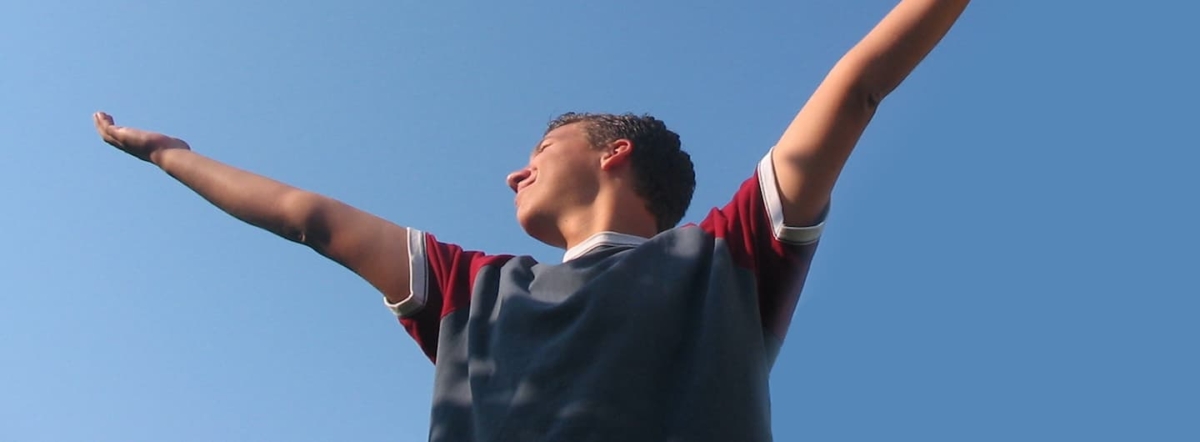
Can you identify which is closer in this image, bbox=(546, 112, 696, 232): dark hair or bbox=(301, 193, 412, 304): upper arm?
bbox=(301, 193, 412, 304): upper arm

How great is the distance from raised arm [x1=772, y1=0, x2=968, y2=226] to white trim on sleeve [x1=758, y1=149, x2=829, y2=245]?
0.03 metres

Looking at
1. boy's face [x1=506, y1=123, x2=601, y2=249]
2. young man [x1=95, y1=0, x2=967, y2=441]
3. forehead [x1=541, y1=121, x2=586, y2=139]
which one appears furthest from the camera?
forehead [x1=541, y1=121, x2=586, y2=139]

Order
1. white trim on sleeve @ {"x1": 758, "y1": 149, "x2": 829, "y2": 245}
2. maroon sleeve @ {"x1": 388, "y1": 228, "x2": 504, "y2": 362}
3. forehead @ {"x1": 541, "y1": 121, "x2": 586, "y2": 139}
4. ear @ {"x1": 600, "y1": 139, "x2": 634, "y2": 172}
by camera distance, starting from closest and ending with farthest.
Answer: white trim on sleeve @ {"x1": 758, "y1": 149, "x2": 829, "y2": 245} < maroon sleeve @ {"x1": 388, "y1": 228, "x2": 504, "y2": 362} < ear @ {"x1": 600, "y1": 139, "x2": 634, "y2": 172} < forehead @ {"x1": 541, "y1": 121, "x2": 586, "y2": 139}

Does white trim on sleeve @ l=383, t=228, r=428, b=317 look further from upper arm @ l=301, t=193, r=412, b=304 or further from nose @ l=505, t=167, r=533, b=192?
nose @ l=505, t=167, r=533, b=192

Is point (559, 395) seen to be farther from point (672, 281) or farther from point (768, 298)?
point (768, 298)

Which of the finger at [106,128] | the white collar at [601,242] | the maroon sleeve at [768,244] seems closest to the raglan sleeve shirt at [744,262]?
the maroon sleeve at [768,244]

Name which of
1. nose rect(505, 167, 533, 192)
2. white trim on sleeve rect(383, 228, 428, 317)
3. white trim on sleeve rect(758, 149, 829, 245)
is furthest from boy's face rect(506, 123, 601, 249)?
white trim on sleeve rect(758, 149, 829, 245)

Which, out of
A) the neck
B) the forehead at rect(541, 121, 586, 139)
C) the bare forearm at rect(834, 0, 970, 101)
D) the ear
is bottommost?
the neck

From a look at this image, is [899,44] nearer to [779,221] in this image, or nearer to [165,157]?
[779,221]

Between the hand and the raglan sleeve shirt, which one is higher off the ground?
the hand

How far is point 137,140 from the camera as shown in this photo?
3.28 metres

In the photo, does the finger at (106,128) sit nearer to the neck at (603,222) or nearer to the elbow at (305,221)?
the elbow at (305,221)

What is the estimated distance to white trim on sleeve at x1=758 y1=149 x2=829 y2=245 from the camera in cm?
258

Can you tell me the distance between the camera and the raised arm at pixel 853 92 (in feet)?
8.05
